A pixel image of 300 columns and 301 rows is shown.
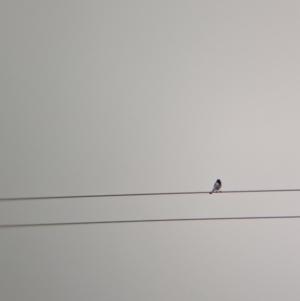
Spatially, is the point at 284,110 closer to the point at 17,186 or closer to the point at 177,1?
the point at 177,1

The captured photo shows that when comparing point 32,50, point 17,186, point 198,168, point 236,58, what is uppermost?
point 236,58

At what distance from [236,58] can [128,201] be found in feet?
1.26

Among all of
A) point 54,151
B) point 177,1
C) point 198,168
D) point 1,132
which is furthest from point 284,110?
point 1,132

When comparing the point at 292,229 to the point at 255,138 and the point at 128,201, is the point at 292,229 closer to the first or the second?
the point at 255,138

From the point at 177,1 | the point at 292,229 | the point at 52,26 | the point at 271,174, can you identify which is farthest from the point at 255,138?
the point at 52,26

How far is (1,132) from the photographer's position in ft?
2.17

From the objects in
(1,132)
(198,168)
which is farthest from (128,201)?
(1,132)

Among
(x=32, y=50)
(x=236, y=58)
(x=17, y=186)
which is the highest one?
(x=236, y=58)

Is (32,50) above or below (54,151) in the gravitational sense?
above

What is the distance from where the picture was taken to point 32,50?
2.17ft

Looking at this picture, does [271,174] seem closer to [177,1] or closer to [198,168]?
[198,168]

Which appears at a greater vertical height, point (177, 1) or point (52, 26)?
point (177, 1)

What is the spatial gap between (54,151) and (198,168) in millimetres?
309

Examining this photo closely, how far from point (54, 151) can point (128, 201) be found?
0.19m
